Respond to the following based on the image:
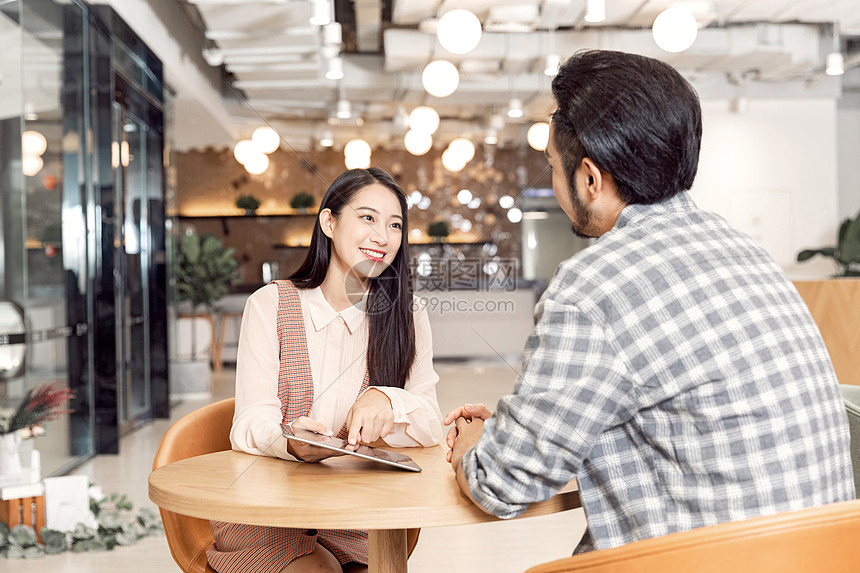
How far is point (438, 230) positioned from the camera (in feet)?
5.01

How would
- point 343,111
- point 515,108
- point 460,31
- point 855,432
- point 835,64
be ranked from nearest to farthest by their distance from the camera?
point 855,432
point 460,31
point 835,64
point 515,108
point 343,111

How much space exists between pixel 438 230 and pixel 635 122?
68 centimetres

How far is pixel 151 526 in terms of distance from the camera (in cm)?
277

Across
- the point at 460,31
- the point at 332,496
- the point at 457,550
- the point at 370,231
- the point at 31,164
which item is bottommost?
the point at 457,550

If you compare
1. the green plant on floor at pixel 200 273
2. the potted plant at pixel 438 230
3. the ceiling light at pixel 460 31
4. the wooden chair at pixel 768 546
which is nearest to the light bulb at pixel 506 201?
the potted plant at pixel 438 230

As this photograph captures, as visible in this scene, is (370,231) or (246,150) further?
(246,150)

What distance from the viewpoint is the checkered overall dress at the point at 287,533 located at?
124 cm

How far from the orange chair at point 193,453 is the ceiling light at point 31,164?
216 centimetres

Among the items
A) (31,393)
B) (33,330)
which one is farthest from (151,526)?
(33,330)

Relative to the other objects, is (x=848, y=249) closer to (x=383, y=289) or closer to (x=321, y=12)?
(x=321, y=12)

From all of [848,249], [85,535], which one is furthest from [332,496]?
[848,249]

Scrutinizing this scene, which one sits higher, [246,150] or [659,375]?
[246,150]

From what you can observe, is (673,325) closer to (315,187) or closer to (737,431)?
(737,431)

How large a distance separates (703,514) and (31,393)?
286 centimetres
